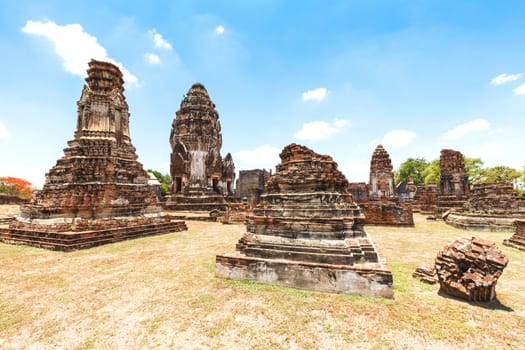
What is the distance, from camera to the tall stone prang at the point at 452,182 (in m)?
20.1

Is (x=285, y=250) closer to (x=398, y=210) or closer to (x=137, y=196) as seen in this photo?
(x=137, y=196)

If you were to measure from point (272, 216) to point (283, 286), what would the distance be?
1324 millimetres

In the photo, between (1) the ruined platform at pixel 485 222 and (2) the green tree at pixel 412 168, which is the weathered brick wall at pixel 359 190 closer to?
(2) the green tree at pixel 412 168

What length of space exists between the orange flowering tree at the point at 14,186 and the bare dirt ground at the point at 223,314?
40553 millimetres

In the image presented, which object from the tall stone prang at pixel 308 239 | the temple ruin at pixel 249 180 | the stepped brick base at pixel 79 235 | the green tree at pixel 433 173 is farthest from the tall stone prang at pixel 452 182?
the green tree at pixel 433 173

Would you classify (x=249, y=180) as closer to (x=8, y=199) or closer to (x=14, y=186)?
(x=8, y=199)

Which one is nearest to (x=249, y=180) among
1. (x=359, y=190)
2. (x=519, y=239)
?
(x=359, y=190)

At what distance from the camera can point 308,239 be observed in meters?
4.71

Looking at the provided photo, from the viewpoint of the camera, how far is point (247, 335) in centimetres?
290

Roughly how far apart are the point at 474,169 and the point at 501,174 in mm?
5109

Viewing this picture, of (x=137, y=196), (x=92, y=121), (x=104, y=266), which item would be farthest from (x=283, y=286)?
(x=92, y=121)

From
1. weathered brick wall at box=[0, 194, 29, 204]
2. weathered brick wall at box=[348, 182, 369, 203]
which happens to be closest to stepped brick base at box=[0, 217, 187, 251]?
weathered brick wall at box=[0, 194, 29, 204]

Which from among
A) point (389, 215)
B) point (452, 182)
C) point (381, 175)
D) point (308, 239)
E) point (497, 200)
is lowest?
point (389, 215)

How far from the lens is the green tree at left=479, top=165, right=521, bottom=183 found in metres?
35.0
